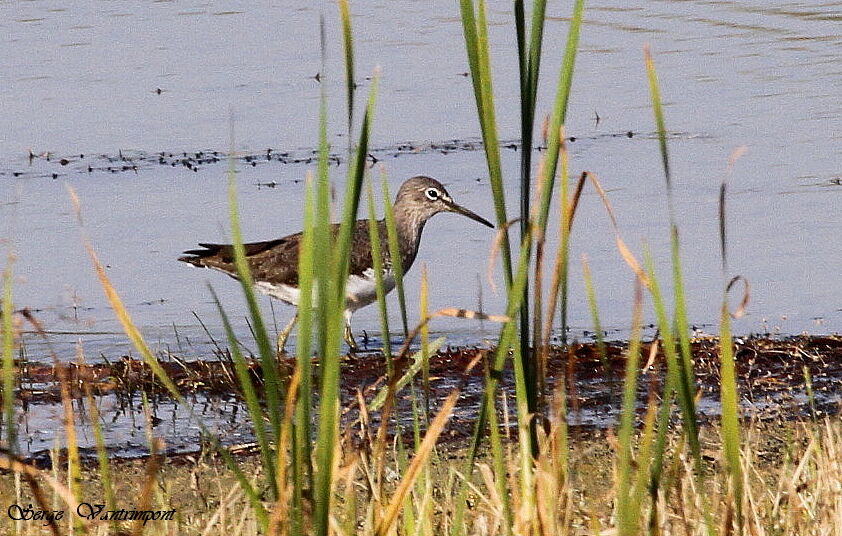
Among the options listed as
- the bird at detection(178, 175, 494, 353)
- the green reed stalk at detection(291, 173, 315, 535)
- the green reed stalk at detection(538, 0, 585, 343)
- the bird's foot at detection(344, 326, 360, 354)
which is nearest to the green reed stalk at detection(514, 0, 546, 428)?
the green reed stalk at detection(538, 0, 585, 343)

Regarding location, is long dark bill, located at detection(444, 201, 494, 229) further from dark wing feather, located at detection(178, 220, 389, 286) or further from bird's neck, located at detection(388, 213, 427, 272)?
dark wing feather, located at detection(178, 220, 389, 286)

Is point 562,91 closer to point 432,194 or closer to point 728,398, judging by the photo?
point 728,398

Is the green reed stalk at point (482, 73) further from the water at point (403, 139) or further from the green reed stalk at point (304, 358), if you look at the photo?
the water at point (403, 139)

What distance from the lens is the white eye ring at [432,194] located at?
9562mm

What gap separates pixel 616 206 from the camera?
990 cm

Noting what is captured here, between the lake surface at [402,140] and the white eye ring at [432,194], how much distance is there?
381 mm

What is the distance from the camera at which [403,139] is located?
39.9 feet

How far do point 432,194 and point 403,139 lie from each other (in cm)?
264

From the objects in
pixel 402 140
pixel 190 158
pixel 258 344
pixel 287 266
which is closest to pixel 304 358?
pixel 258 344

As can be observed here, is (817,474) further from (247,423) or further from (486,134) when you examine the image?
(247,423)

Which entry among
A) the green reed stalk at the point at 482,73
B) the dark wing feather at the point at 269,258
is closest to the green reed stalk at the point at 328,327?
the green reed stalk at the point at 482,73

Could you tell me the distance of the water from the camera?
28.5 ft

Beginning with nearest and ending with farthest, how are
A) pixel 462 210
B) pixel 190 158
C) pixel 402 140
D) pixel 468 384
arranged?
pixel 468 384, pixel 462 210, pixel 190 158, pixel 402 140

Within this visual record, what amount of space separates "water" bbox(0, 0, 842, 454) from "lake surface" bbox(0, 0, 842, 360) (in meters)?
0.03
